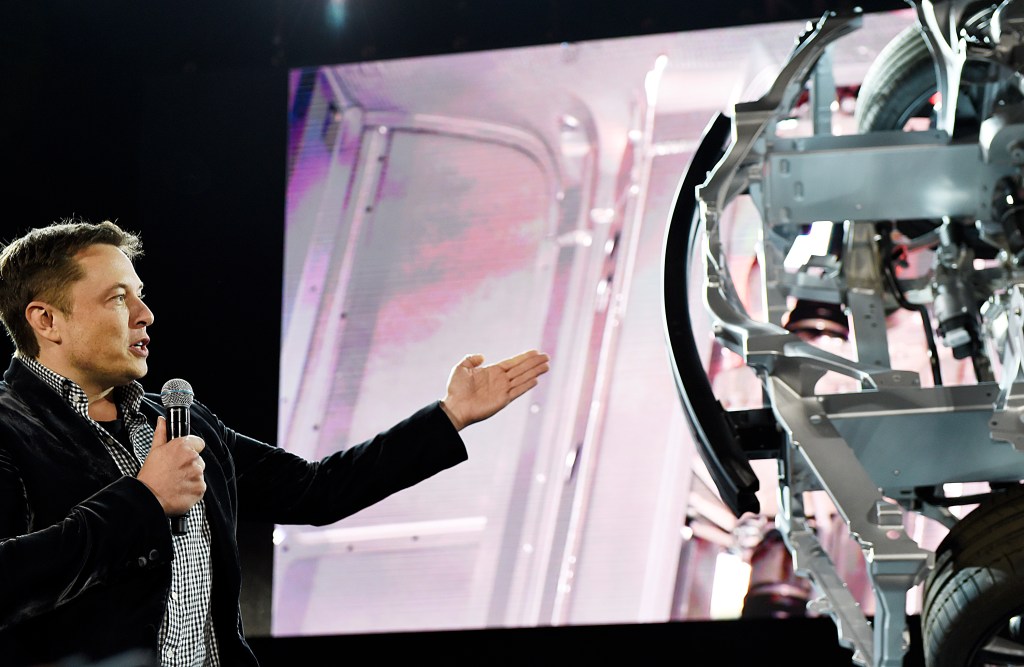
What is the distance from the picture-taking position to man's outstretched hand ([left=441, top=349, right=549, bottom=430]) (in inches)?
77.1

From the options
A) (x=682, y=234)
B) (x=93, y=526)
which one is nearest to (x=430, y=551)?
(x=682, y=234)

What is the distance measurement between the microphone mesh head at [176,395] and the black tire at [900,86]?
1.65 meters

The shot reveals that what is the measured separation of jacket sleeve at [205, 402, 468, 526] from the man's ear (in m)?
0.36

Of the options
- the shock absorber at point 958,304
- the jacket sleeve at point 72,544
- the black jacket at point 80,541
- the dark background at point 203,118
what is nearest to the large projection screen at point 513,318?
the dark background at point 203,118

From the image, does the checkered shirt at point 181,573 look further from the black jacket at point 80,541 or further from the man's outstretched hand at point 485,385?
the man's outstretched hand at point 485,385

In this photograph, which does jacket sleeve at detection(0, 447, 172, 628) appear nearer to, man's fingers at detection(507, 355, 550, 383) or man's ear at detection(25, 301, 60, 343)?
man's ear at detection(25, 301, 60, 343)

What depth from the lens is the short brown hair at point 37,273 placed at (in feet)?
5.57

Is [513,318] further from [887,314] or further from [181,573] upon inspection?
[181,573]

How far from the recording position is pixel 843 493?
5.03ft

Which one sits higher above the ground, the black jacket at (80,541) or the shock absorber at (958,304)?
the shock absorber at (958,304)

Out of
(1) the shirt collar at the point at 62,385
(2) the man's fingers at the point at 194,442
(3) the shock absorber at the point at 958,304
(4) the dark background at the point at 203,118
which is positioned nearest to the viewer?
(2) the man's fingers at the point at 194,442

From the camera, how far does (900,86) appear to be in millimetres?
2324

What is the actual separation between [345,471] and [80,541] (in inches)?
24.3

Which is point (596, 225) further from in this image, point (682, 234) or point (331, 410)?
point (682, 234)
